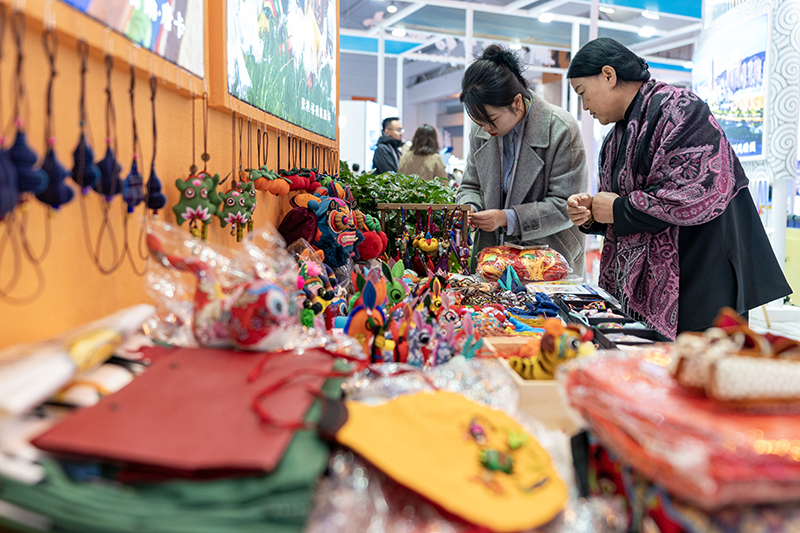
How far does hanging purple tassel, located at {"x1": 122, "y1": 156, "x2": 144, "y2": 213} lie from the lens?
2.83ft

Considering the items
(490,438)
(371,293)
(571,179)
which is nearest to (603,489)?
(490,438)

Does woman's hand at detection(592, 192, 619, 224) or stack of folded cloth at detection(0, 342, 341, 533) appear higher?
woman's hand at detection(592, 192, 619, 224)

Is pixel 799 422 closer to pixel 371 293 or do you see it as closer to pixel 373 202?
→ pixel 371 293

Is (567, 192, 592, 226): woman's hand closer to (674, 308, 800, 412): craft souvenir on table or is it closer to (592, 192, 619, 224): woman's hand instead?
(592, 192, 619, 224): woman's hand

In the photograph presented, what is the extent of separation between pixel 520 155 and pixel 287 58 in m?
1.06

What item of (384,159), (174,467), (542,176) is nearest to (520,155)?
(542,176)

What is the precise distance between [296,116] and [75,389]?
5.21 ft

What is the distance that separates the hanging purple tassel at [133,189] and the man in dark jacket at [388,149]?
13.0 feet

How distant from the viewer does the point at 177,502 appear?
1.68ft

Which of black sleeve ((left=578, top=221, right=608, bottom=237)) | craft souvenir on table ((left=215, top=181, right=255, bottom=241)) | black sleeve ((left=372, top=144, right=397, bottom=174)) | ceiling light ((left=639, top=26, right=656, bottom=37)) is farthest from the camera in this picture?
ceiling light ((left=639, top=26, right=656, bottom=37))

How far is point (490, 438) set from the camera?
68 centimetres

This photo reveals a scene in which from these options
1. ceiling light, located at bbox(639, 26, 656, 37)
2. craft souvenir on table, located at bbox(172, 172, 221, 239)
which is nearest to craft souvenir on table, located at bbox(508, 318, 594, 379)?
craft souvenir on table, located at bbox(172, 172, 221, 239)

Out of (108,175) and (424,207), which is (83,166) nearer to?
(108,175)

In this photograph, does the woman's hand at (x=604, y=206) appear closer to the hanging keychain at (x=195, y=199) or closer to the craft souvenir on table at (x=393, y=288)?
the craft souvenir on table at (x=393, y=288)
